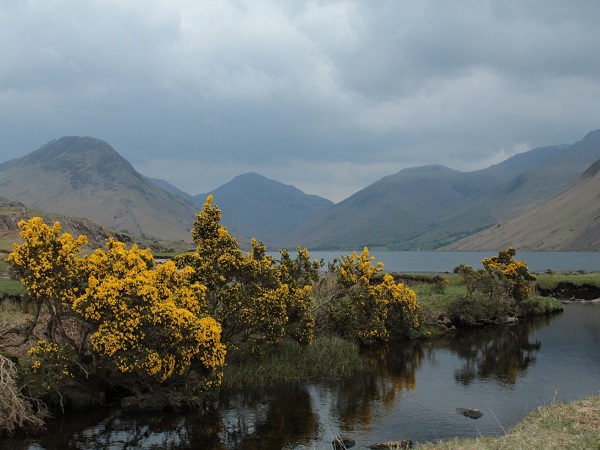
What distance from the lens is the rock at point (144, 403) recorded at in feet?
89.4

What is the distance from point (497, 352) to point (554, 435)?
1066 inches

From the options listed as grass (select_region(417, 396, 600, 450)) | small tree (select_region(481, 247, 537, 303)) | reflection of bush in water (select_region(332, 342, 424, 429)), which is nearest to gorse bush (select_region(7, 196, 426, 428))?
reflection of bush in water (select_region(332, 342, 424, 429))

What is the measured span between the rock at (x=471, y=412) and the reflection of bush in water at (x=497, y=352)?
6051mm

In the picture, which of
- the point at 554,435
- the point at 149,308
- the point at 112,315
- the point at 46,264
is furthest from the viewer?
the point at 149,308

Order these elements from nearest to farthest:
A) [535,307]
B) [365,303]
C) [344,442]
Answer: [344,442]
[365,303]
[535,307]

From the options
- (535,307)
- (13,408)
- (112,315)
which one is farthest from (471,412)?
(535,307)

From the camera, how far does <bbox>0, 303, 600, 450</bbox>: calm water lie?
913 inches

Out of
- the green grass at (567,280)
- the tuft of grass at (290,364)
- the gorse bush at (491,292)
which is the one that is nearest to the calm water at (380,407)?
the tuft of grass at (290,364)

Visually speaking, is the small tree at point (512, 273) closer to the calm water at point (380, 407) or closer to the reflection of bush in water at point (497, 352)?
the reflection of bush in water at point (497, 352)

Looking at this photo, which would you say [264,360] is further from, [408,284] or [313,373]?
[408,284]

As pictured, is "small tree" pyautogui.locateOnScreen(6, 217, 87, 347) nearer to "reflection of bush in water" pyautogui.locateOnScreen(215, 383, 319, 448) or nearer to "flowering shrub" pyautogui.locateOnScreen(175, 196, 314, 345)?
"flowering shrub" pyautogui.locateOnScreen(175, 196, 314, 345)

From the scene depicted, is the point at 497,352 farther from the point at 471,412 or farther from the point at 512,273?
the point at 512,273

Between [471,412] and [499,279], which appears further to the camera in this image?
[499,279]

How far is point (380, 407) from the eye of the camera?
90.9ft
